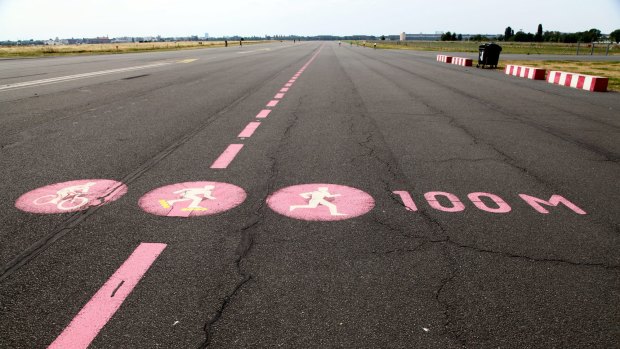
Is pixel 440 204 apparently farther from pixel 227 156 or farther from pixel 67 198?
pixel 67 198

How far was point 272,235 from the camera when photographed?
3436 mm

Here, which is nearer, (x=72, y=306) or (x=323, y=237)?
(x=72, y=306)

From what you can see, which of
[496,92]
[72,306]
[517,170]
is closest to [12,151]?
[72,306]

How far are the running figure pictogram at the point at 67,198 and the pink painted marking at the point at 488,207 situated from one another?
3643mm

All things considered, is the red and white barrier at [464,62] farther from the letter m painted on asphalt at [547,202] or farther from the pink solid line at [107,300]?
the pink solid line at [107,300]

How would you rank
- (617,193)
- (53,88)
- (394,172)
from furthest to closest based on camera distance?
(53,88), (394,172), (617,193)

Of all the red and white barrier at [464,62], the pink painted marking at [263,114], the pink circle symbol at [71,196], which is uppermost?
the pink circle symbol at [71,196]

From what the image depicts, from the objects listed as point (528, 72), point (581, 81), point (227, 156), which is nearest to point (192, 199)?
point (227, 156)

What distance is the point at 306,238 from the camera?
11.1 feet

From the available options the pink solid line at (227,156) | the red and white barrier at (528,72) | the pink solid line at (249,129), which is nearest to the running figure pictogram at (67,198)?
the pink solid line at (227,156)

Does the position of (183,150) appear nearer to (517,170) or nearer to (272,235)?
(272,235)

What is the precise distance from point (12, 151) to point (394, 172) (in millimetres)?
5038

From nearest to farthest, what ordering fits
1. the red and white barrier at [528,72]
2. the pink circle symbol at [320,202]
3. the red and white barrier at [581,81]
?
the pink circle symbol at [320,202]
the red and white barrier at [581,81]
the red and white barrier at [528,72]

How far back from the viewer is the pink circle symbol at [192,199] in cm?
390
